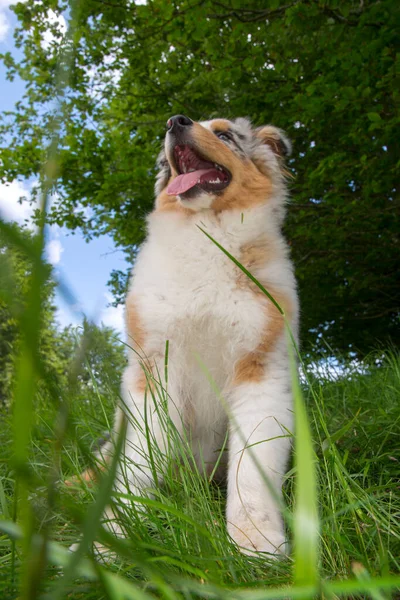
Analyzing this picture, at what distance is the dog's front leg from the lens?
7.35 feet

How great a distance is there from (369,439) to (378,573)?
1.51 meters

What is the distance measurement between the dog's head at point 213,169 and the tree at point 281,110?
202 centimetres

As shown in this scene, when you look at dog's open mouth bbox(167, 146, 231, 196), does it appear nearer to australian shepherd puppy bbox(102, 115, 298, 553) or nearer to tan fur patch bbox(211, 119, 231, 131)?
australian shepherd puppy bbox(102, 115, 298, 553)

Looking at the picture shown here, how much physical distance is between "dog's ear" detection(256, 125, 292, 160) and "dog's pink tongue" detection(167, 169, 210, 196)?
89cm

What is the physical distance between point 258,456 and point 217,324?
0.74 meters

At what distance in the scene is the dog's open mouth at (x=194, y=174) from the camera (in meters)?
3.49

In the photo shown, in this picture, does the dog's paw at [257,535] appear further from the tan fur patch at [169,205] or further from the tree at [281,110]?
the tree at [281,110]

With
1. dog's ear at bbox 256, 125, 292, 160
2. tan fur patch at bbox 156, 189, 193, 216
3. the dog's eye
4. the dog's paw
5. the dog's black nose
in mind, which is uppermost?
dog's ear at bbox 256, 125, 292, 160

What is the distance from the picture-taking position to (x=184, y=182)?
11.5 ft

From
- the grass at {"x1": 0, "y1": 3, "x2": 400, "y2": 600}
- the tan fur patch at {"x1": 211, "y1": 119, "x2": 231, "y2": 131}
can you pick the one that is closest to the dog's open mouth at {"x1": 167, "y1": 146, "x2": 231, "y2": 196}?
the tan fur patch at {"x1": 211, "y1": 119, "x2": 231, "y2": 131}

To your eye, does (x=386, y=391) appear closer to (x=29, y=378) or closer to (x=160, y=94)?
(x=29, y=378)

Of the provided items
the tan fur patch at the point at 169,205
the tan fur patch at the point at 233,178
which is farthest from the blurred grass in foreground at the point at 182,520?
the tan fur patch at the point at 233,178

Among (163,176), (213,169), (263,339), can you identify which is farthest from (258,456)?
(163,176)

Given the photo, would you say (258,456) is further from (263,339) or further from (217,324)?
(217,324)
